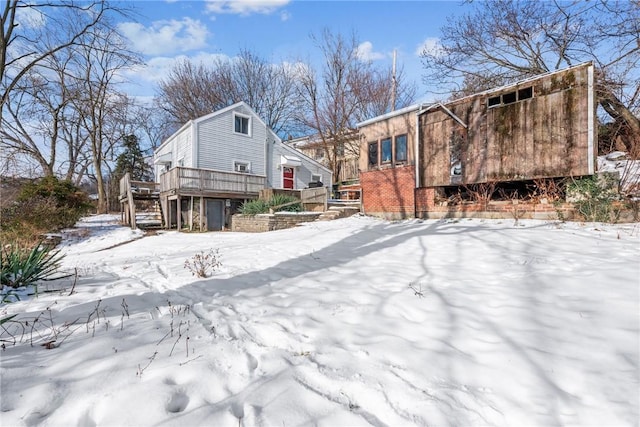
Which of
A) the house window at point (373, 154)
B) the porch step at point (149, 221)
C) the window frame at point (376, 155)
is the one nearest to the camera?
the window frame at point (376, 155)

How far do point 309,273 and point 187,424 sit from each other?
3264 mm

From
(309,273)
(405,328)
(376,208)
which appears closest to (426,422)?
(405,328)

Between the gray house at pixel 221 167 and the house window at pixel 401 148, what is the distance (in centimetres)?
810

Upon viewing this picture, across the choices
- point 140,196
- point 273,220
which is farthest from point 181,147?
point 273,220

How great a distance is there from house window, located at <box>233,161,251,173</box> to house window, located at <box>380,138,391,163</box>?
9413 millimetres

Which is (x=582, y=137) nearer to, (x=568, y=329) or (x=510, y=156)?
(x=510, y=156)

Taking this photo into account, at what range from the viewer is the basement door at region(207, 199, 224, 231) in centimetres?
1608

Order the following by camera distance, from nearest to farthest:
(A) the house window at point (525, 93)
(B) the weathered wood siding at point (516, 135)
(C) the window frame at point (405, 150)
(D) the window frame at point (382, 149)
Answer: (B) the weathered wood siding at point (516, 135) < (A) the house window at point (525, 93) < (C) the window frame at point (405, 150) < (D) the window frame at point (382, 149)

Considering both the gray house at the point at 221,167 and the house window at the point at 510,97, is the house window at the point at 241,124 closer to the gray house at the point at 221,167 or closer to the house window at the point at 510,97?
the gray house at the point at 221,167

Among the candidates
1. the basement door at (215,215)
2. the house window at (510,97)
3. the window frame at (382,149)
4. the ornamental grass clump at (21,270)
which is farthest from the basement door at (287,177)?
the ornamental grass clump at (21,270)

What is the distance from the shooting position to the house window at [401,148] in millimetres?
12047

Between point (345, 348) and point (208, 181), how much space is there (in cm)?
1441

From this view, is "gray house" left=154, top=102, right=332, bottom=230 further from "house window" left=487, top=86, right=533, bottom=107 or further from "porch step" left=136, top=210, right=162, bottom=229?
"house window" left=487, top=86, right=533, bottom=107

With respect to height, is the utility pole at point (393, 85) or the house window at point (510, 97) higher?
the utility pole at point (393, 85)
